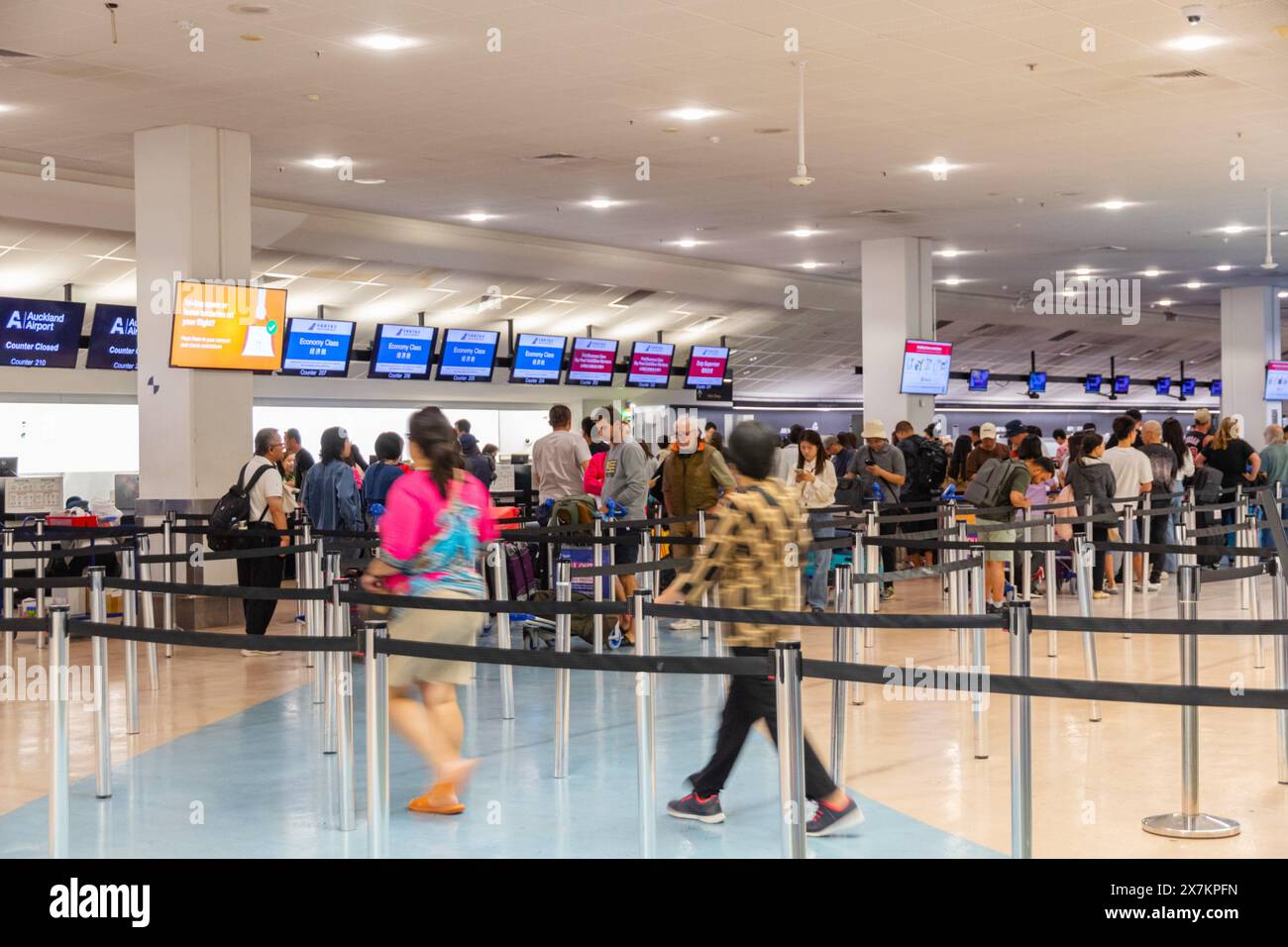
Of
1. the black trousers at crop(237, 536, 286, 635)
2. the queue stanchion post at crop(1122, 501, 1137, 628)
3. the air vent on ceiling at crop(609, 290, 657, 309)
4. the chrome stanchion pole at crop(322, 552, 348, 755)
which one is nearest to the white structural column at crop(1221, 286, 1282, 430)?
the air vent on ceiling at crop(609, 290, 657, 309)

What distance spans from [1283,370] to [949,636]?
18.3 metres

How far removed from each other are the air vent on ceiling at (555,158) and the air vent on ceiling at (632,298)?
8883mm

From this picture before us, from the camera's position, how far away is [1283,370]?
2627 cm

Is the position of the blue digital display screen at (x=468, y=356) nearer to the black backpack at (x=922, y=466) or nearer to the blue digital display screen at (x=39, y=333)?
the blue digital display screen at (x=39, y=333)

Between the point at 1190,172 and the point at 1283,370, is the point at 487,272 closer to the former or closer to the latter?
the point at 1190,172

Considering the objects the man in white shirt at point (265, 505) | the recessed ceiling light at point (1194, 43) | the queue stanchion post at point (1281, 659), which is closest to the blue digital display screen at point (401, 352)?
the man in white shirt at point (265, 505)

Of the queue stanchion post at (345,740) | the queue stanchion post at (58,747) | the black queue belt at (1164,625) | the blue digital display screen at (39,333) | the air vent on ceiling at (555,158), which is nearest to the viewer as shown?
the black queue belt at (1164,625)

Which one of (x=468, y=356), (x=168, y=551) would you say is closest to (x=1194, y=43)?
(x=168, y=551)

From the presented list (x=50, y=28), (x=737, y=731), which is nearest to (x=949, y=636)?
(x=737, y=731)

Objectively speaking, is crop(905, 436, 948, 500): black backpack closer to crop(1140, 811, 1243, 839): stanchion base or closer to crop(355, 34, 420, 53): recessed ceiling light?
crop(355, 34, 420, 53): recessed ceiling light

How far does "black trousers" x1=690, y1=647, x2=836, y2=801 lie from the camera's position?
5312 millimetres

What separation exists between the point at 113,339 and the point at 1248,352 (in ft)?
66.8

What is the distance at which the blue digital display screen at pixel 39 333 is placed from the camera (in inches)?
656

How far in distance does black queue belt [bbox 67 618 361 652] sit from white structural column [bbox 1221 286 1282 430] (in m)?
24.9
